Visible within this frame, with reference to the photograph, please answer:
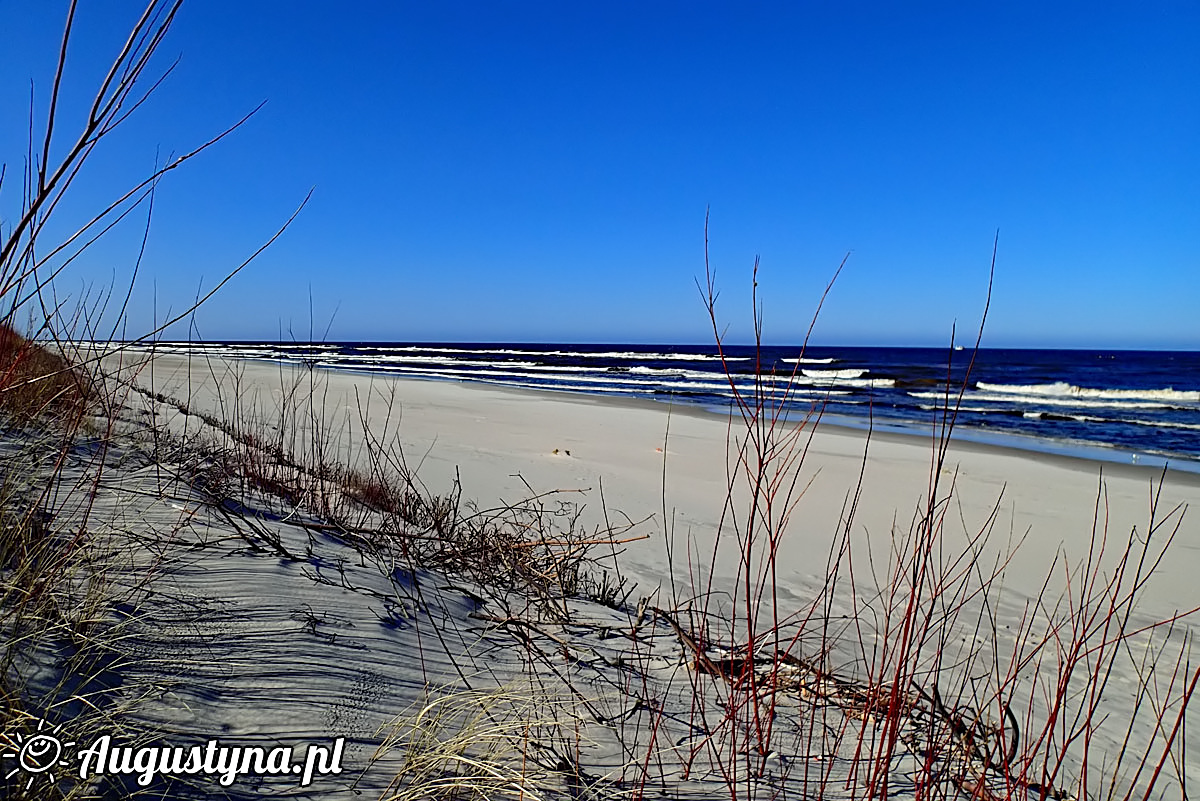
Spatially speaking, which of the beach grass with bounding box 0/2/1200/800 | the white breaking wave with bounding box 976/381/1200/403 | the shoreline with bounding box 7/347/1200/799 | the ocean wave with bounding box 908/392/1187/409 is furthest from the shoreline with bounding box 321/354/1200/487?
the white breaking wave with bounding box 976/381/1200/403

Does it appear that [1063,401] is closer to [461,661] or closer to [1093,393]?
[1093,393]

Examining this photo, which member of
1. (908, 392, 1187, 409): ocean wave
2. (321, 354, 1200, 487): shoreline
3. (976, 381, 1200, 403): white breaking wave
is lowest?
(321, 354, 1200, 487): shoreline

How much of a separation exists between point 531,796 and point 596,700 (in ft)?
2.14

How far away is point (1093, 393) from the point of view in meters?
24.7

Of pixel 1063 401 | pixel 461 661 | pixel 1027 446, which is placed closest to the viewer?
pixel 461 661

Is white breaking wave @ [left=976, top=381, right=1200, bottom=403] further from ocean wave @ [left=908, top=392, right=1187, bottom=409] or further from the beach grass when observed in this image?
the beach grass

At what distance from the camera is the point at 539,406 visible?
659 inches

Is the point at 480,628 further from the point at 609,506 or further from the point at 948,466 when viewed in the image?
the point at 948,466

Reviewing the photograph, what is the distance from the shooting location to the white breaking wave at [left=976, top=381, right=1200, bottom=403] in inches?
915

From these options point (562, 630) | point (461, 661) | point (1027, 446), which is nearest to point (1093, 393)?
point (1027, 446)

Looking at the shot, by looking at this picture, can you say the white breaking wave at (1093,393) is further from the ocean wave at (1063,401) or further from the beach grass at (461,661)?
the beach grass at (461,661)

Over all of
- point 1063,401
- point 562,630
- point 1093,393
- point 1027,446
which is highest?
point 562,630

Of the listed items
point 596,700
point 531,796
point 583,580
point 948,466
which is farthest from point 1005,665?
point 948,466

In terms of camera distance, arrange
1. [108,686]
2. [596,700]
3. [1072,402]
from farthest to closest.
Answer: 1. [1072,402]
2. [596,700]
3. [108,686]
